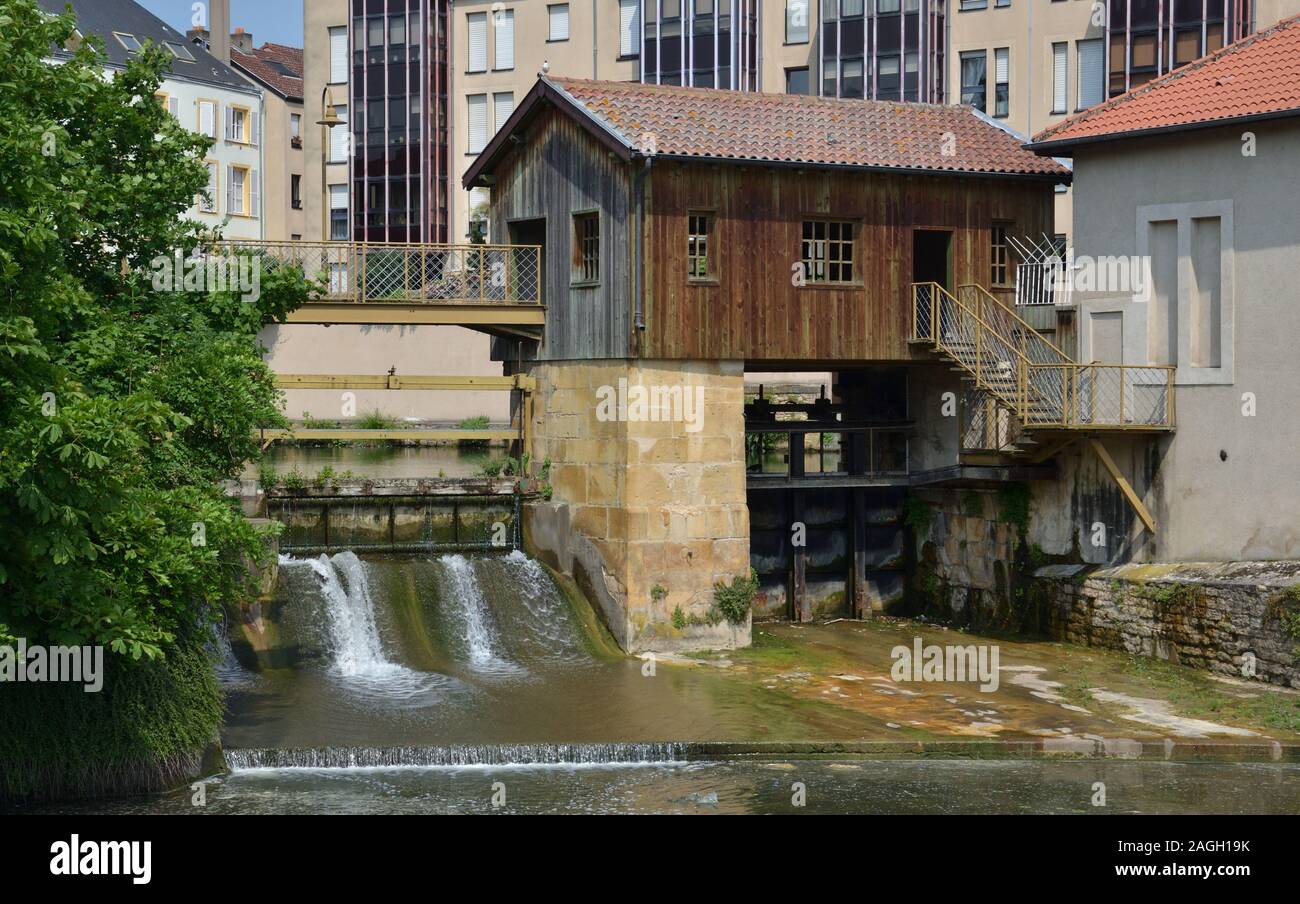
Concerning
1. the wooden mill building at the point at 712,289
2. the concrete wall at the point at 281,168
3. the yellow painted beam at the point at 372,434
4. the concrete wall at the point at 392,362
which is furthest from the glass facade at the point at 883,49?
the yellow painted beam at the point at 372,434

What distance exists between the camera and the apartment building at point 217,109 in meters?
75.4

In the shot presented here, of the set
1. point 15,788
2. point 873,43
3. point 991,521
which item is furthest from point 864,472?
point 873,43

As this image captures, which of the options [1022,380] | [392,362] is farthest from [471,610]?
[392,362]

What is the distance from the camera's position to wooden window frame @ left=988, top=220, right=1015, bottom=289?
37.0 metres

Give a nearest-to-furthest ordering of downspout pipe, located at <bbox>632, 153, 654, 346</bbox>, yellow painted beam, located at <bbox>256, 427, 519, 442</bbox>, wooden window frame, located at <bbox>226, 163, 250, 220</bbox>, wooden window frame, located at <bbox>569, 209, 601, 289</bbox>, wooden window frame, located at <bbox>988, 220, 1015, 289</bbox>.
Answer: yellow painted beam, located at <bbox>256, 427, 519, 442</bbox> < downspout pipe, located at <bbox>632, 153, 654, 346</bbox> < wooden window frame, located at <bbox>569, 209, 601, 289</bbox> < wooden window frame, located at <bbox>988, 220, 1015, 289</bbox> < wooden window frame, located at <bbox>226, 163, 250, 220</bbox>

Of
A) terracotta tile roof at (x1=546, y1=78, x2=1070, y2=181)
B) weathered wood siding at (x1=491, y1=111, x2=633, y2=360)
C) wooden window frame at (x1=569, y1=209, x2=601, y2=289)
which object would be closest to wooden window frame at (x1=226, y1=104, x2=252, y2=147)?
weathered wood siding at (x1=491, y1=111, x2=633, y2=360)

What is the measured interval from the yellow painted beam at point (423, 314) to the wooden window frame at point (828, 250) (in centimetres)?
518

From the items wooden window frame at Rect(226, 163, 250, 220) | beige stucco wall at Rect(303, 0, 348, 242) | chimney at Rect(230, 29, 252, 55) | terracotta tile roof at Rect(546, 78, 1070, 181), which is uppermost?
chimney at Rect(230, 29, 252, 55)

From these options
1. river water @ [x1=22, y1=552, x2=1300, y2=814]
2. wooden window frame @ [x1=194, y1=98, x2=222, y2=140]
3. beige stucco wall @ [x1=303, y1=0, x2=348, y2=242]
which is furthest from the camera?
beige stucco wall @ [x1=303, y1=0, x2=348, y2=242]

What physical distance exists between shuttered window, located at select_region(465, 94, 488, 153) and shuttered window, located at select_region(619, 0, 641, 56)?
256 inches

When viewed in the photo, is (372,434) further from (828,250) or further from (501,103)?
(501,103)

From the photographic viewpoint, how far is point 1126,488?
3347cm

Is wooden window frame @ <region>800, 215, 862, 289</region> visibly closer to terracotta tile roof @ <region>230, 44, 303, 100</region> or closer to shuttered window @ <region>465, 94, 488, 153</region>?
shuttered window @ <region>465, 94, 488, 153</region>

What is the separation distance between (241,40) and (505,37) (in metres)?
22.9
